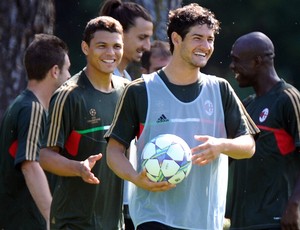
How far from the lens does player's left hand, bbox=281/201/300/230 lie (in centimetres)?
1098

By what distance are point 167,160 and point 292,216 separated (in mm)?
1678

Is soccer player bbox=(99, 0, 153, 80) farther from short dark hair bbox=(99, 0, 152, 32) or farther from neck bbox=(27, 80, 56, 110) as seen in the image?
neck bbox=(27, 80, 56, 110)

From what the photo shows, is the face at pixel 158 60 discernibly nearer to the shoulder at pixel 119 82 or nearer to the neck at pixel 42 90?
the neck at pixel 42 90

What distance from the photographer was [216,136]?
1016cm

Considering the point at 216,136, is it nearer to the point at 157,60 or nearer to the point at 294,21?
the point at 157,60

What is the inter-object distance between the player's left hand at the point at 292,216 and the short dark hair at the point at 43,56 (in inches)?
91.1

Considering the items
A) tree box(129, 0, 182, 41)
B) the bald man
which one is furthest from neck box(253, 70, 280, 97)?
tree box(129, 0, 182, 41)

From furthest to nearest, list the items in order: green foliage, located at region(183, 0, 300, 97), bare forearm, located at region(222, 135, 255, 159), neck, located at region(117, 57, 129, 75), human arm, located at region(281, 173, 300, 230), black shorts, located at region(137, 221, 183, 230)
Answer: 1. green foliage, located at region(183, 0, 300, 97)
2. neck, located at region(117, 57, 129, 75)
3. human arm, located at region(281, 173, 300, 230)
4. black shorts, located at region(137, 221, 183, 230)
5. bare forearm, located at region(222, 135, 255, 159)

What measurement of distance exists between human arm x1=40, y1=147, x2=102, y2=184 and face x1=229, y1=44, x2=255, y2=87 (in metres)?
1.90

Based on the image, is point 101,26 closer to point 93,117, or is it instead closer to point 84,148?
point 93,117

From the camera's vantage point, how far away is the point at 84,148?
35.5ft

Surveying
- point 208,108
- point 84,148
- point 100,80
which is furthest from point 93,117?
point 208,108

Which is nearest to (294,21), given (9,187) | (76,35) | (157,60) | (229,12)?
(229,12)

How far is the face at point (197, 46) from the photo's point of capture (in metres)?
10.2
